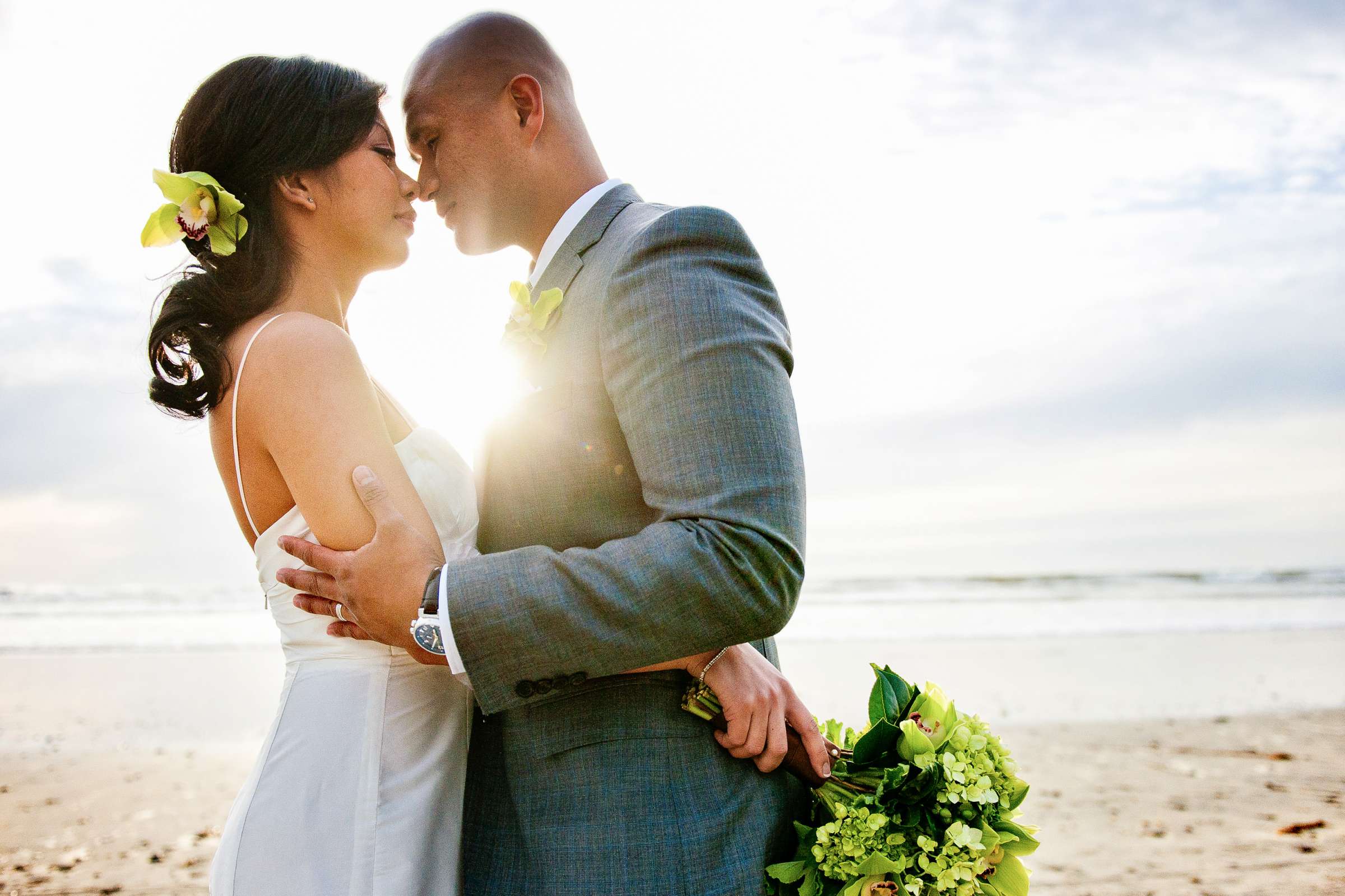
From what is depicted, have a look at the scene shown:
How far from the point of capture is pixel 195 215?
2293mm

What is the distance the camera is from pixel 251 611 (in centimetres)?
1888

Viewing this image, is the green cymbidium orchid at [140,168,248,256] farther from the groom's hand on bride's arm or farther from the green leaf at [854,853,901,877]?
the green leaf at [854,853,901,877]

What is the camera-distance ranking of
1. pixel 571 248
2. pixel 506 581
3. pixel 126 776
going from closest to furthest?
pixel 506 581
pixel 571 248
pixel 126 776

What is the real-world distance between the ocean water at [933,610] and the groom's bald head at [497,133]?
42.3 feet

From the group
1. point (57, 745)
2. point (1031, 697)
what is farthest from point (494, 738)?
point (1031, 697)

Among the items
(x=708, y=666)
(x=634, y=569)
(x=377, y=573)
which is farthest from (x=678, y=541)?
(x=377, y=573)

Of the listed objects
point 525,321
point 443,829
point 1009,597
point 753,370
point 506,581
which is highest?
point 525,321

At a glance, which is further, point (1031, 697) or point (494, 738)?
point (1031, 697)

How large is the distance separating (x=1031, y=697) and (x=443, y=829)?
972 cm

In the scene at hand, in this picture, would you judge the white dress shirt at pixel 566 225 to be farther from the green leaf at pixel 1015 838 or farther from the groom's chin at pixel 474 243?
the green leaf at pixel 1015 838

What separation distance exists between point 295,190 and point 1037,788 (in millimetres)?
6908

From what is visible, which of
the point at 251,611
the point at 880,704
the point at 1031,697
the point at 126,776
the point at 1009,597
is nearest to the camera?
the point at 880,704

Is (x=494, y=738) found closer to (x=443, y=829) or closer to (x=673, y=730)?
(x=443, y=829)

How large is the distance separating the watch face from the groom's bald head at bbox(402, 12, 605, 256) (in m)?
1.08
